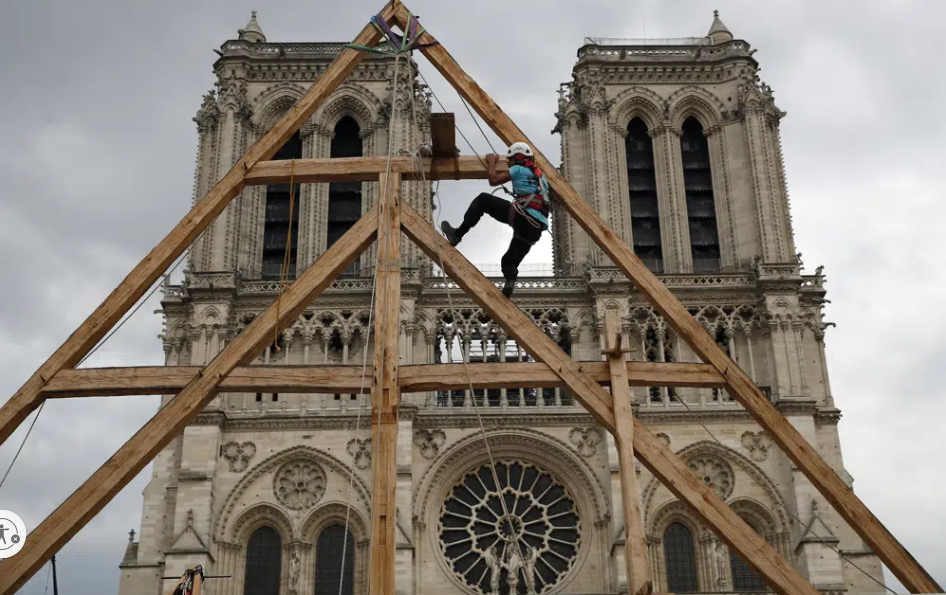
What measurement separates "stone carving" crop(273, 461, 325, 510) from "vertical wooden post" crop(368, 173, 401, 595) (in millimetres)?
19902

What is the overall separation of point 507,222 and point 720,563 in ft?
67.5

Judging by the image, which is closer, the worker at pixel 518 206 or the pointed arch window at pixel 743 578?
the worker at pixel 518 206

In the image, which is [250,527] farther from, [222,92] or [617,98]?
[617,98]

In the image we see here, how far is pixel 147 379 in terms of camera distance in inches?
476

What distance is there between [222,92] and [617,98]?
1275 cm

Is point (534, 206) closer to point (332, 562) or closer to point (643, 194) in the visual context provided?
point (332, 562)

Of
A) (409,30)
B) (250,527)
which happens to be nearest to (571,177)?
(250,527)

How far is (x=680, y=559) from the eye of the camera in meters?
31.5

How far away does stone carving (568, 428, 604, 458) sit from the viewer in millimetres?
32125

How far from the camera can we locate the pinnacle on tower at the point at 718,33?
40.7 m

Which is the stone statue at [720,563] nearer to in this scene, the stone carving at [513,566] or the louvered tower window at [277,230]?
the stone carving at [513,566]

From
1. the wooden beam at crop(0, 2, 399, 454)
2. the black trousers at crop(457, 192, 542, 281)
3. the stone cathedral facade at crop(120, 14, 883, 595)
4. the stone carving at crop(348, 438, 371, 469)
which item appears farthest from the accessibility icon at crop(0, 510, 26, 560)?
the stone carving at crop(348, 438, 371, 469)

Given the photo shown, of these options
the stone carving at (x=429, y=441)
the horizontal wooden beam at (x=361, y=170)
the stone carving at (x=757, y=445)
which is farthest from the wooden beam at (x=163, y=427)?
the stone carving at (x=757, y=445)

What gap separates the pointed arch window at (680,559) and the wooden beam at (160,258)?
21.4 metres
